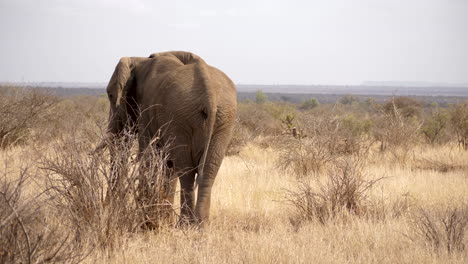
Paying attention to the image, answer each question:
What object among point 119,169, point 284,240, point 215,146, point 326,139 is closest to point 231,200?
point 215,146

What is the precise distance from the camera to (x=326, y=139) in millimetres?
9375

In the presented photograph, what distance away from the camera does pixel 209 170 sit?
536 cm

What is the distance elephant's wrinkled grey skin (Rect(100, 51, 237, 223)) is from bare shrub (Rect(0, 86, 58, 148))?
638 centimetres

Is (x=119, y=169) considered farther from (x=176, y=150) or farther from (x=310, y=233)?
(x=310, y=233)

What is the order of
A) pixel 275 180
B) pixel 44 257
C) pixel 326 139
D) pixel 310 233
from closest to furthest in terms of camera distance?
pixel 44 257
pixel 310 233
pixel 275 180
pixel 326 139

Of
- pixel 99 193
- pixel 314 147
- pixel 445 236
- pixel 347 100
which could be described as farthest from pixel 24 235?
pixel 347 100

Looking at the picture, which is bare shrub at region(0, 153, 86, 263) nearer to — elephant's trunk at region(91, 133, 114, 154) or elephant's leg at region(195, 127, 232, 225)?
elephant's trunk at region(91, 133, 114, 154)

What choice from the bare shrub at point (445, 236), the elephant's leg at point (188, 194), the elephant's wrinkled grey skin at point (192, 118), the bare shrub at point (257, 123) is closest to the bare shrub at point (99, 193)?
the elephant's wrinkled grey skin at point (192, 118)

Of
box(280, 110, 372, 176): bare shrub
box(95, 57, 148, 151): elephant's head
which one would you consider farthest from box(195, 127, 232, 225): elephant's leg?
box(280, 110, 372, 176): bare shrub

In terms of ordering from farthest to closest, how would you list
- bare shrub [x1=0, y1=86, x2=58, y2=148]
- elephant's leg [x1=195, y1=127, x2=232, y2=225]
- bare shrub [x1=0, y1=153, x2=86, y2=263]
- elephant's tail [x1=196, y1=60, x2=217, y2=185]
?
bare shrub [x1=0, y1=86, x2=58, y2=148] → elephant's leg [x1=195, y1=127, x2=232, y2=225] → elephant's tail [x1=196, y1=60, x2=217, y2=185] → bare shrub [x1=0, y1=153, x2=86, y2=263]

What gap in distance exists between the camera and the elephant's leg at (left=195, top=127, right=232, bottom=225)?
207 inches

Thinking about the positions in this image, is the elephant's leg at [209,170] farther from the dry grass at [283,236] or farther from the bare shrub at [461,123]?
the bare shrub at [461,123]

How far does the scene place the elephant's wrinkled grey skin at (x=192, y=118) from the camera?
505cm

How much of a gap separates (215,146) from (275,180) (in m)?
3.34
